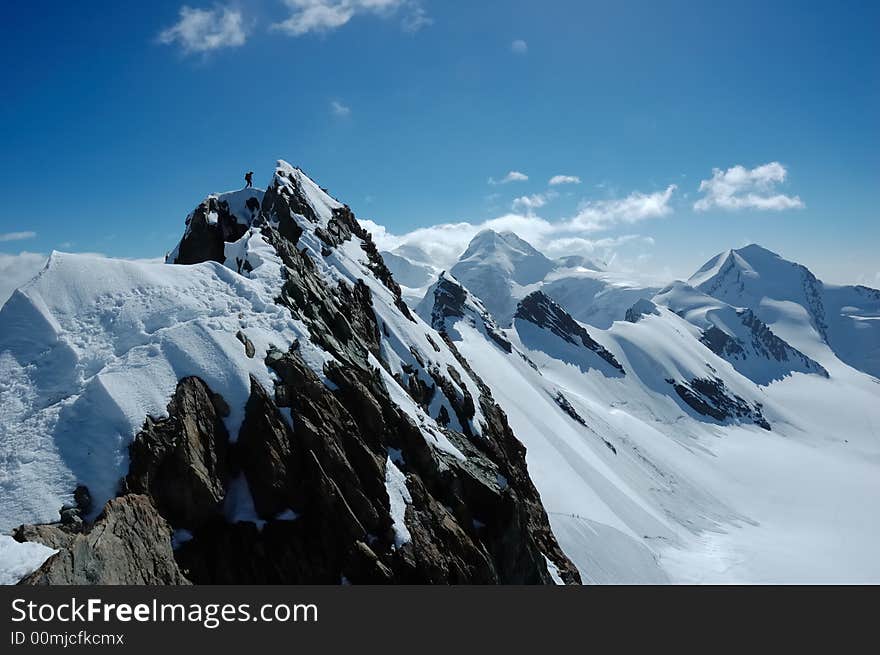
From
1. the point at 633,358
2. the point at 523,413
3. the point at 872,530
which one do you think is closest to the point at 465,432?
the point at 523,413

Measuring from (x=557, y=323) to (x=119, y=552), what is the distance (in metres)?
181

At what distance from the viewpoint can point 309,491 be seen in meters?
22.2

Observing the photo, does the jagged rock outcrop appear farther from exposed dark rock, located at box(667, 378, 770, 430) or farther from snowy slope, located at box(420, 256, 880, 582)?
exposed dark rock, located at box(667, 378, 770, 430)

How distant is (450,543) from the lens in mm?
26219

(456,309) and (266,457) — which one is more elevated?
(456,309)

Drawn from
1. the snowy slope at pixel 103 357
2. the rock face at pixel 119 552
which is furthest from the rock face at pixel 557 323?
the rock face at pixel 119 552

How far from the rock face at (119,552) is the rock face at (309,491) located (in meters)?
0.04

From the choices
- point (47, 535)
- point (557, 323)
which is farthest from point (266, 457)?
point (557, 323)

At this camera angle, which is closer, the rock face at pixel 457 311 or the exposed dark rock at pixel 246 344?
the exposed dark rock at pixel 246 344

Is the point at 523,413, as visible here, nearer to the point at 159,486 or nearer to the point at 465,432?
the point at 465,432

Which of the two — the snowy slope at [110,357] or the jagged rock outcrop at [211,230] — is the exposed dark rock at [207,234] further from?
the snowy slope at [110,357]

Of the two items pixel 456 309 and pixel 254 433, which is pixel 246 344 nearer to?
pixel 254 433

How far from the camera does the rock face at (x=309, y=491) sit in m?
18.3
